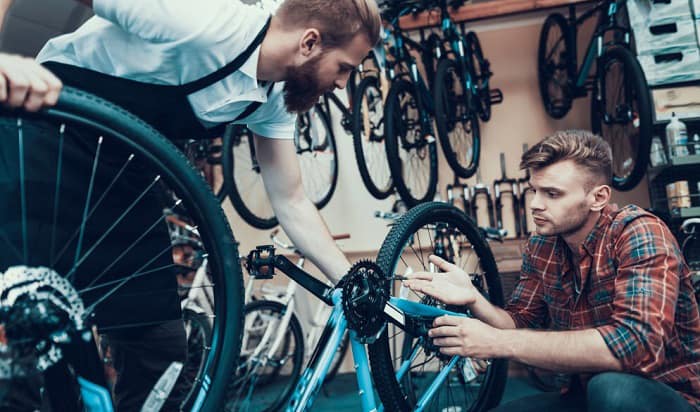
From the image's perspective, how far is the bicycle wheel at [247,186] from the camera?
2659 mm

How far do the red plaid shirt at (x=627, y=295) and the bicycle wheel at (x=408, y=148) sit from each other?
1.20 m

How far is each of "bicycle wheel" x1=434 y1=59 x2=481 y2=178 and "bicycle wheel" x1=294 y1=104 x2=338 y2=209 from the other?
0.66 metres

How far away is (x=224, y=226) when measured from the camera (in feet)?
2.64

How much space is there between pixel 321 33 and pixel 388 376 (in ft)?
2.18

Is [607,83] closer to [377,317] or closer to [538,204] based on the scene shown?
[538,204]

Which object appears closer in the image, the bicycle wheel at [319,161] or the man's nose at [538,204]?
the man's nose at [538,204]

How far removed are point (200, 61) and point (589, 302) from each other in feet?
3.05

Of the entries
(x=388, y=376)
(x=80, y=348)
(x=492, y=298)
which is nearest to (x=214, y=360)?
(x=80, y=348)

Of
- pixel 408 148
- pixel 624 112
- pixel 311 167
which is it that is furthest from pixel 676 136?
pixel 311 167

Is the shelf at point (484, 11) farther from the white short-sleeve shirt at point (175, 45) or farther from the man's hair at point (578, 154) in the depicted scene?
the white short-sleeve shirt at point (175, 45)

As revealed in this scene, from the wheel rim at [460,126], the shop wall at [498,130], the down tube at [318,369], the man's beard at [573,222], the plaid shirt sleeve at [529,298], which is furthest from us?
the shop wall at [498,130]

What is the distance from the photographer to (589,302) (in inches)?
48.4

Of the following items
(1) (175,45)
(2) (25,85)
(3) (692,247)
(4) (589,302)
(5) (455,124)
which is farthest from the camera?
(5) (455,124)

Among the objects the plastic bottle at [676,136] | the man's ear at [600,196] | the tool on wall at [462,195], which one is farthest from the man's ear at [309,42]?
the tool on wall at [462,195]
